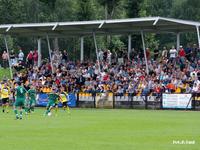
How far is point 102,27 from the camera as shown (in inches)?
1959

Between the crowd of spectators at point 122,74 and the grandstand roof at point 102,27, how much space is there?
1.90 metres

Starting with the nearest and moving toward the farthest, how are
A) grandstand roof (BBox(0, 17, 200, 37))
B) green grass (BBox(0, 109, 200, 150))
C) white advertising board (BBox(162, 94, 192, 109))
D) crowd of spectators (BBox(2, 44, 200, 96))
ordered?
1. green grass (BBox(0, 109, 200, 150))
2. white advertising board (BBox(162, 94, 192, 109))
3. crowd of spectators (BBox(2, 44, 200, 96))
4. grandstand roof (BBox(0, 17, 200, 37))

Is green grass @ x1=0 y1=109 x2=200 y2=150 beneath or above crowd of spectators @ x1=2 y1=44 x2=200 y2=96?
beneath

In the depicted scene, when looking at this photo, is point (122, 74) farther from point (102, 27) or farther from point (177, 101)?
point (177, 101)

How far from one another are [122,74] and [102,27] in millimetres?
4247

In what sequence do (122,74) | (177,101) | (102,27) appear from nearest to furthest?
1. (177,101)
2. (122,74)
3. (102,27)

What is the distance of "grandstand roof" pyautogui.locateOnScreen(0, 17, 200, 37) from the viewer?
44.9 m

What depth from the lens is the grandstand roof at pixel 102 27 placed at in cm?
4491

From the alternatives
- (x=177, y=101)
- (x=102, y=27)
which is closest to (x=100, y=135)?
(x=177, y=101)

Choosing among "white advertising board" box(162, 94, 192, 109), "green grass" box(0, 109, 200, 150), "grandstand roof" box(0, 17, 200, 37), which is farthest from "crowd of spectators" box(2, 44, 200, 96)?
"green grass" box(0, 109, 200, 150)

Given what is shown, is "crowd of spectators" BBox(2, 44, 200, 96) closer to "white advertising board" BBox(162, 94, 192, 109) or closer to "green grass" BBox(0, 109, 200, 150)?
"white advertising board" BBox(162, 94, 192, 109)

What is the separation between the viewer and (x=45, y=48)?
8719 centimetres

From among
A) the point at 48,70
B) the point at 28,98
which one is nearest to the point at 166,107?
the point at 28,98

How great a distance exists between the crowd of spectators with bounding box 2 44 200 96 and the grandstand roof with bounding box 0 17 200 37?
190 centimetres
